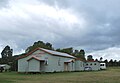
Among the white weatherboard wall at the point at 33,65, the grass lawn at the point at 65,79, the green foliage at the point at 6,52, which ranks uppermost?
the green foliage at the point at 6,52

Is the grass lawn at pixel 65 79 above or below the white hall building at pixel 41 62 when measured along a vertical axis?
below

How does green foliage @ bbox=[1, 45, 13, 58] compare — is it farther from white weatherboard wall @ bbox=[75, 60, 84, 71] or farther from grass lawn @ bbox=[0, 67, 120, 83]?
grass lawn @ bbox=[0, 67, 120, 83]

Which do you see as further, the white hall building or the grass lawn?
the white hall building

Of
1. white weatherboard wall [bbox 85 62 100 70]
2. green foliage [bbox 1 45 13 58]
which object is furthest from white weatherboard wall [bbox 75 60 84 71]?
green foliage [bbox 1 45 13 58]

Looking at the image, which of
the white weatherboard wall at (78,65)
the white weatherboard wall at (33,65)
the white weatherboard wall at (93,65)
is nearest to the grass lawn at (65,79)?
the white weatherboard wall at (33,65)

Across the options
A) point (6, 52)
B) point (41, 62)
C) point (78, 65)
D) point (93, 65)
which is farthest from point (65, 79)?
point (6, 52)

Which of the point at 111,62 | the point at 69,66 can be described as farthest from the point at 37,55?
the point at 111,62

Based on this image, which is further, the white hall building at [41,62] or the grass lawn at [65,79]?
the white hall building at [41,62]

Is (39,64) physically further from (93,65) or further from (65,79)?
(93,65)

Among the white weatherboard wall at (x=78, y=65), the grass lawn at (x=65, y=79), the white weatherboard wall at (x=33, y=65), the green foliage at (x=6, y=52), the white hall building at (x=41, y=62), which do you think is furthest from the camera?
the green foliage at (x=6, y=52)

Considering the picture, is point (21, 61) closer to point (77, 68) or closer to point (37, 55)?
point (37, 55)

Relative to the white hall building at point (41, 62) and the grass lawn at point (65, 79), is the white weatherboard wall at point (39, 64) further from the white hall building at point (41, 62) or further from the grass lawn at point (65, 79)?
the grass lawn at point (65, 79)

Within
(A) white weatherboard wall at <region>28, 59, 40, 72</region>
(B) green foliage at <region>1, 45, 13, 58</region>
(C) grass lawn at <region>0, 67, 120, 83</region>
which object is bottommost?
(C) grass lawn at <region>0, 67, 120, 83</region>

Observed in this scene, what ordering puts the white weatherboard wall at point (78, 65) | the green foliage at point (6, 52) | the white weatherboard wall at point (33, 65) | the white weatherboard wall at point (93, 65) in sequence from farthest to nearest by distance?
the green foliage at point (6, 52)
the white weatherboard wall at point (93, 65)
the white weatherboard wall at point (78, 65)
the white weatherboard wall at point (33, 65)
